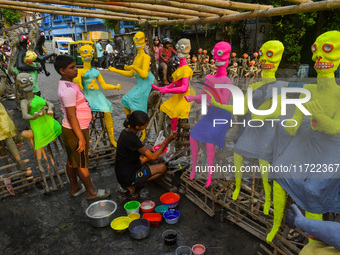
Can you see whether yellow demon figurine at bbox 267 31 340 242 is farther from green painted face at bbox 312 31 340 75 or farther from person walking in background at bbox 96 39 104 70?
person walking in background at bbox 96 39 104 70

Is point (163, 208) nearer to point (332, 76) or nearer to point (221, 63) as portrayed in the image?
point (221, 63)

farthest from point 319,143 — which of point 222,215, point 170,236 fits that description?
point 170,236

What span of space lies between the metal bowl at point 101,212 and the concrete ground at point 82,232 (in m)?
0.09

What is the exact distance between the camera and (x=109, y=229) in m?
3.17

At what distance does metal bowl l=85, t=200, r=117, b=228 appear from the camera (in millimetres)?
3135

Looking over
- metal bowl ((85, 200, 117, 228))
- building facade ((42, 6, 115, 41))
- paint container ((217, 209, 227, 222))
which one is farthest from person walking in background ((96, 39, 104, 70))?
paint container ((217, 209, 227, 222))

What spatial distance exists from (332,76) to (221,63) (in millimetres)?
1285

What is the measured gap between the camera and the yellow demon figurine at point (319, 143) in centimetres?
183

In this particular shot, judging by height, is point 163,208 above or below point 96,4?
below

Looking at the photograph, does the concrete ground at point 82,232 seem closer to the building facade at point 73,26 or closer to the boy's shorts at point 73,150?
the boy's shorts at point 73,150

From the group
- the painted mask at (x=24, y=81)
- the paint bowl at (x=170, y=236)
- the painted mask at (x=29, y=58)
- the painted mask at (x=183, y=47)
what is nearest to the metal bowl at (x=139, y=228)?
the paint bowl at (x=170, y=236)

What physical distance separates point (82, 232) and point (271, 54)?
295 cm

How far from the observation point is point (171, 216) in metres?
3.25

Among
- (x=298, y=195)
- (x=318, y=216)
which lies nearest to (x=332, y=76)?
(x=298, y=195)
